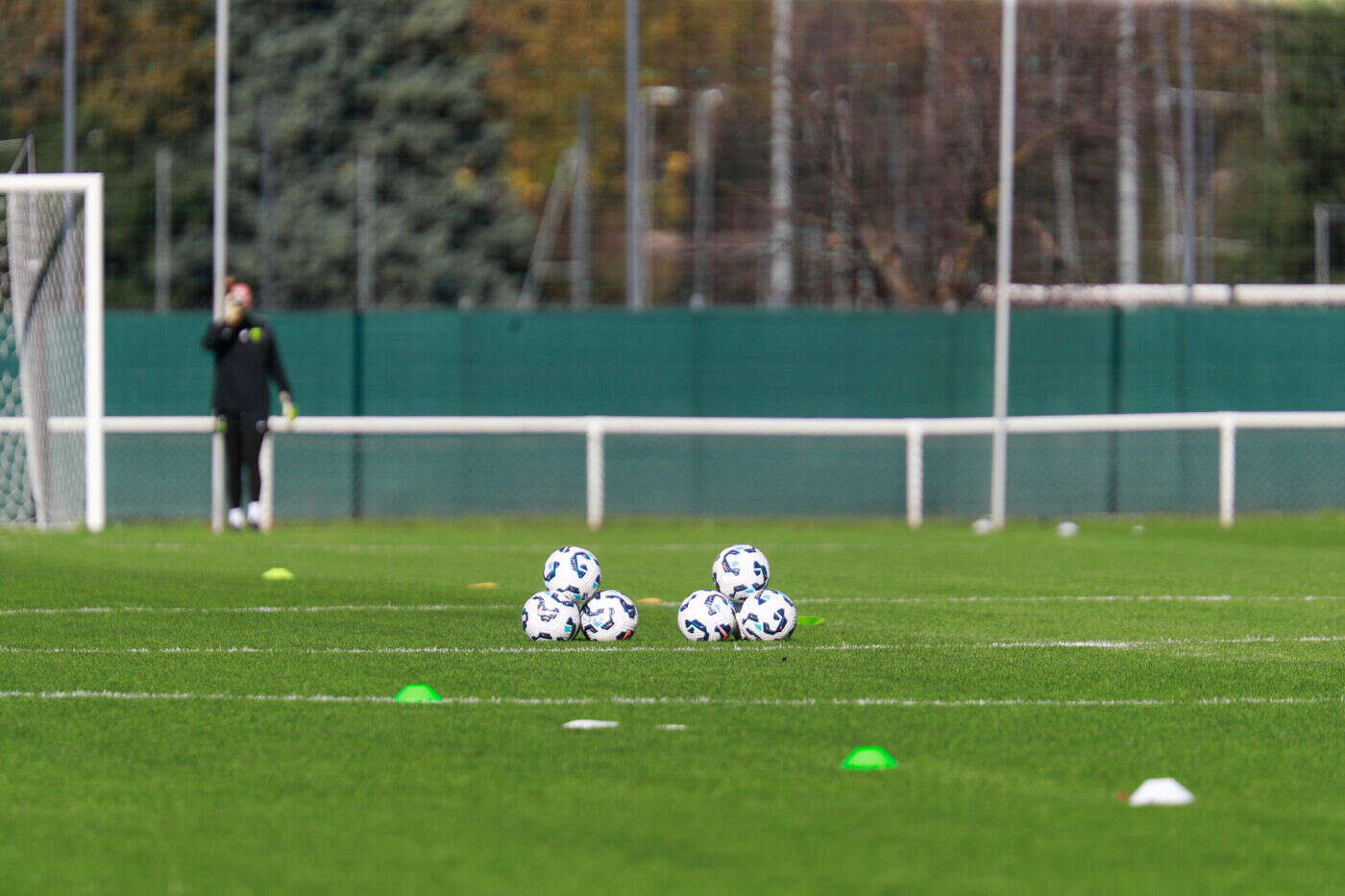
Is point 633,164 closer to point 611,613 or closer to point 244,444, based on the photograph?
point 244,444

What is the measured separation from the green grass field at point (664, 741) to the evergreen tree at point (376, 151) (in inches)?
1150

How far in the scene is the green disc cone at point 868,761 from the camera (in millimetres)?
6547

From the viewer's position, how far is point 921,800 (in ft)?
20.0

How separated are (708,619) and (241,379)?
943 centimetres

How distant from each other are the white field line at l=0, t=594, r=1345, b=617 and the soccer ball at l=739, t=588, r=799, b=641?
6.14 ft

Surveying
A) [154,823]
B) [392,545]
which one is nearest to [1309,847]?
[154,823]

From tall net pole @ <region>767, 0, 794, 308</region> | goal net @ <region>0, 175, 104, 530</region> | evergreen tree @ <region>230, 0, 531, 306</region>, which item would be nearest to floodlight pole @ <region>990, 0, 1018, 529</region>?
tall net pole @ <region>767, 0, 794, 308</region>

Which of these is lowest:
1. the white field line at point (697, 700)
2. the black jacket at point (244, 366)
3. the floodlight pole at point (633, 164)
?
the white field line at point (697, 700)

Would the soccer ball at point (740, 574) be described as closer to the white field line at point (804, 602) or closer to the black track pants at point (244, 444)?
the white field line at point (804, 602)

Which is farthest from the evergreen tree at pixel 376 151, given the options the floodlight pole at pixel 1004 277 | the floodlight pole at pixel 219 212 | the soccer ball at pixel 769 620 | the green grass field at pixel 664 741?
the soccer ball at pixel 769 620

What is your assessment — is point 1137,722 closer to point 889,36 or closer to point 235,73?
point 889,36

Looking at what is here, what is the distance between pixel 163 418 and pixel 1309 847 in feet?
52.6

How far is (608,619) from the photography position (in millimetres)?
10031

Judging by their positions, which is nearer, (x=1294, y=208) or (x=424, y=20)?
(x=1294, y=208)
